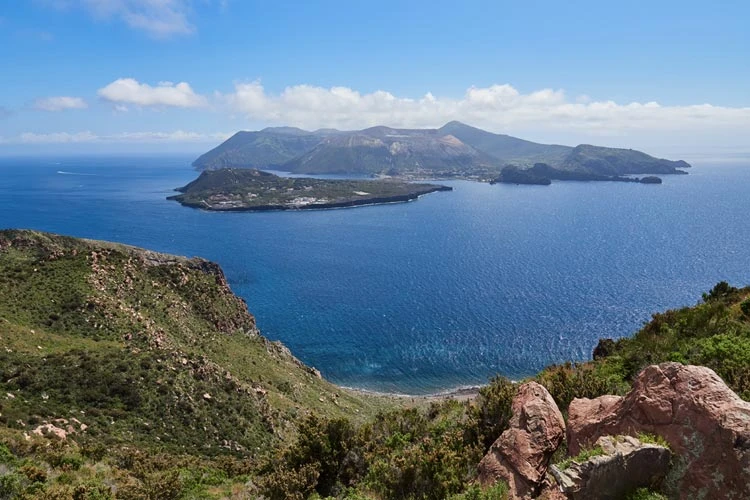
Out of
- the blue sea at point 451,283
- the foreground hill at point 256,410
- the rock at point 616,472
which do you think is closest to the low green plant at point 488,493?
the foreground hill at point 256,410

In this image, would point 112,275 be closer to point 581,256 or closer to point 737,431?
point 737,431

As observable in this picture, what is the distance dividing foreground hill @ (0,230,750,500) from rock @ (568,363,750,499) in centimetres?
3

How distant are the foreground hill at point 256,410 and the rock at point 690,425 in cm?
3

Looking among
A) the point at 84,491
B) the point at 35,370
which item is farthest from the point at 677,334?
the point at 35,370

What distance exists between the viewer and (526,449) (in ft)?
38.4

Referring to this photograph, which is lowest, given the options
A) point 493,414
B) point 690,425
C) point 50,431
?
point 50,431

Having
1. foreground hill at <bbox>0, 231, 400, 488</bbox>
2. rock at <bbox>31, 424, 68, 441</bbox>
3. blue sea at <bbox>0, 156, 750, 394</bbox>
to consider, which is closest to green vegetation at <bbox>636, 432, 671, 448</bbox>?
rock at <bbox>31, 424, 68, 441</bbox>

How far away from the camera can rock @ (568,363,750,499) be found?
8.95 m

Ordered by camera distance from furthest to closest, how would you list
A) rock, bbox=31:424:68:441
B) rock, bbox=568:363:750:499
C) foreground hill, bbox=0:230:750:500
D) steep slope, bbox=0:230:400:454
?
1. steep slope, bbox=0:230:400:454
2. rock, bbox=31:424:68:441
3. foreground hill, bbox=0:230:750:500
4. rock, bbox=568:363:750:499

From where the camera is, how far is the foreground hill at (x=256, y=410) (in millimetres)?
10555

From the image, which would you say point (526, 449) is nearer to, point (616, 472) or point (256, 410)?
point (616, 472)

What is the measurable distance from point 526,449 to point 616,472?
2610 mm

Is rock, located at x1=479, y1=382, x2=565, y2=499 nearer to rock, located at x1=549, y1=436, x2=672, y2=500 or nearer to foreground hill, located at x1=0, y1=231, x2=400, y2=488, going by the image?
rock, located at x1=549, y1=436, x2=672, y2=500

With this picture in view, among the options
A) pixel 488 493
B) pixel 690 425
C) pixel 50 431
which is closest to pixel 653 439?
pixel 690 425
